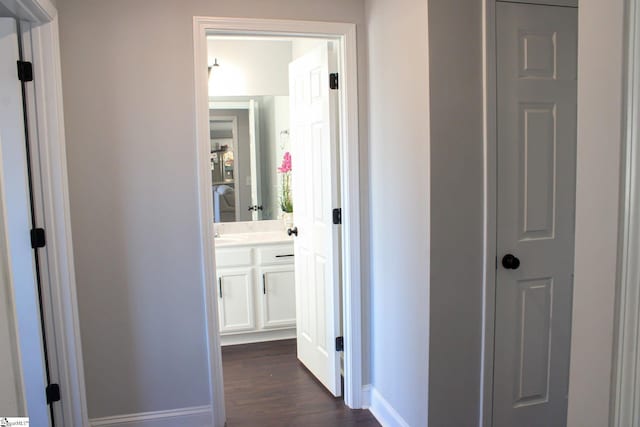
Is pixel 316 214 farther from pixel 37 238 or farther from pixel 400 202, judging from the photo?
pixel 37 238

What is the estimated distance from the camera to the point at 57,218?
2270 millimetres

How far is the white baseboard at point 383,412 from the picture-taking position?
2.45 meters

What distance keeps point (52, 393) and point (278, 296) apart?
6.00ft

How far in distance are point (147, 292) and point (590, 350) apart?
2.08 m

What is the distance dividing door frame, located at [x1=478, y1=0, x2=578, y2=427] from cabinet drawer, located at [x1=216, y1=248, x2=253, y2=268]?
81.3 inches

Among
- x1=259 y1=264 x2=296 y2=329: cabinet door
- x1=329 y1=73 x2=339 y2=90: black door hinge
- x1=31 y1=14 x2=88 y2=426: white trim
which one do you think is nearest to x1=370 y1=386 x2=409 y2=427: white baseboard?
x1=259 y1=264 x2=296 y2=329: cabinet door

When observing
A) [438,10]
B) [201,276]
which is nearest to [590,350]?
[438,10]

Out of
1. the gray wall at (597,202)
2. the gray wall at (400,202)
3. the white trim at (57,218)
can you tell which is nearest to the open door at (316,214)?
the gray wall at (400,202)

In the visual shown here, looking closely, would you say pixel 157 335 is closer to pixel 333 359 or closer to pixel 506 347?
pixel 333 359

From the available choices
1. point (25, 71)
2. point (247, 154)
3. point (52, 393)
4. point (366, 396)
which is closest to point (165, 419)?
point (52, 393)

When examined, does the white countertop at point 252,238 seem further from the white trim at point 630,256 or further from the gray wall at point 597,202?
the white trim at point 630,256

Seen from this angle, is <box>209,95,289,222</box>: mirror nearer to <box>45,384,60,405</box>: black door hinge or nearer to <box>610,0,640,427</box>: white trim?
<box>45,384,60,405</box>: black door hinge

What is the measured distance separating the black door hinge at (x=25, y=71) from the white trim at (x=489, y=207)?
202 cm

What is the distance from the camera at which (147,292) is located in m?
2.53
